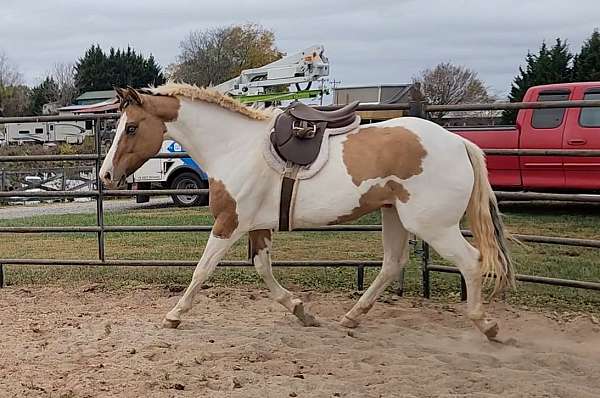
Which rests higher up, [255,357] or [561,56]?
[561,56]

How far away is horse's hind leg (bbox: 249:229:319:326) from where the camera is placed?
438 cm

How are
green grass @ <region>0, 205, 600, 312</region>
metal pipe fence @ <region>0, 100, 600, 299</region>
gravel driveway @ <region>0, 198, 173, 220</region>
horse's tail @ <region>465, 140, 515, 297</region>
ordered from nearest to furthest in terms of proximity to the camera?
horse's tail @ <region>465, 140, 515, 297</region>
metal pipe fence @ <region>0, 100, 600, 299</region>
green grass @ <region>0, 205, 600, 312</region>
gravel driveway @ <region>0, 198, 173, 220</region>

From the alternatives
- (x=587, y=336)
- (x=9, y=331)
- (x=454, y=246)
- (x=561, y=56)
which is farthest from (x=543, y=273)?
(x=561, y=56)

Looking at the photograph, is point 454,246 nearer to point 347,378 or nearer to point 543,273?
point 347,378

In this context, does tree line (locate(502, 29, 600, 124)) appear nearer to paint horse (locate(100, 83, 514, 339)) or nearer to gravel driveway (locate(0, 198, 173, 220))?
gravel driveway (locate(0, 198, 173, 220))

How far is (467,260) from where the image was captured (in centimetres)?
400

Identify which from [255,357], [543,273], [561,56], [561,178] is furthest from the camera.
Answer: [561,56]

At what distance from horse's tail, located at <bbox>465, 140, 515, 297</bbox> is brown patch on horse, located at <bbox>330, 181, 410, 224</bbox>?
0.44 metres

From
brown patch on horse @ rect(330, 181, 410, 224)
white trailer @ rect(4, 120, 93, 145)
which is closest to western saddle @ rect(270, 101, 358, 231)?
brown patch on horse @ rect(330, 181, 410, 224)

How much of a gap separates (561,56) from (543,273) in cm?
1615

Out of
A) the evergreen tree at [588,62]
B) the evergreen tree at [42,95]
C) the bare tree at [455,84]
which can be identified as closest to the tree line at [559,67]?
the evergreen tree at [588,62]

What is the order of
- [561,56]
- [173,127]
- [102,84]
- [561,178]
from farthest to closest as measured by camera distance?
[102,84]
[561,56]
[561,178]
[173,127]

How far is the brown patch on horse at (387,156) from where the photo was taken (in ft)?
13.0

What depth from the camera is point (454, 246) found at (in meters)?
3.98
